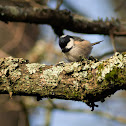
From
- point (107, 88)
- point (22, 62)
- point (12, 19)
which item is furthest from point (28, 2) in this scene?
point (107, 88)

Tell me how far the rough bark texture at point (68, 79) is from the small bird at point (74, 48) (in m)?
1.02

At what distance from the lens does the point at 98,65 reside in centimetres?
191

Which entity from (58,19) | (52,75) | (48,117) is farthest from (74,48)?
(48,117)

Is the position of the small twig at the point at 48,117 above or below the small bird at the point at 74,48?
below

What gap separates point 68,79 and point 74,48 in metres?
1.33

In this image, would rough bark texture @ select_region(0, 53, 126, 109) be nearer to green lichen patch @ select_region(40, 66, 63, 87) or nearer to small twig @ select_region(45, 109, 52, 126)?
green lichen patch @ select_region(40, 66, 63, 87)

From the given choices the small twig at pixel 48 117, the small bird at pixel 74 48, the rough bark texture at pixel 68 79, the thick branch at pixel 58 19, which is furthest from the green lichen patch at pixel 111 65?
the small twig at pixel 48 117

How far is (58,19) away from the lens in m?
3.30

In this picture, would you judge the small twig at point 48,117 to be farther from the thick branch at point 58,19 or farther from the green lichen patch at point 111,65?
the green lichen patch at point 111,65

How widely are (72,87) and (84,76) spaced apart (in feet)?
0.55

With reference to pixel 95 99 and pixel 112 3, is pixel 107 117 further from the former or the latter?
pixel 112 3

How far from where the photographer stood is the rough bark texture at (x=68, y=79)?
1.79 meters

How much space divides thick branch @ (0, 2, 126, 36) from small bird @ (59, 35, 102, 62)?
288mm

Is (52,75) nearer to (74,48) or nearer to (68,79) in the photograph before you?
(68,79)
